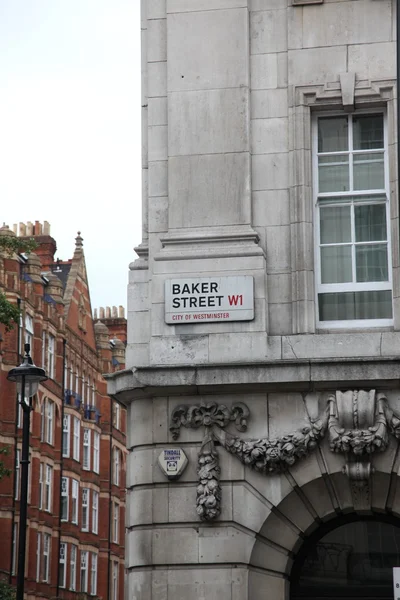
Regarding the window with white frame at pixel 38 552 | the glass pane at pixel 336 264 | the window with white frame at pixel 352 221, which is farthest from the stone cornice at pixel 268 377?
the window with white frame at pixel 38 552

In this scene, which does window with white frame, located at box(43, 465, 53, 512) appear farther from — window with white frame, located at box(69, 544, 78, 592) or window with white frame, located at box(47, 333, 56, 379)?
window with white frame, located at box(69, 544, 78, 592)

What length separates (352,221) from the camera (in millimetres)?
16594

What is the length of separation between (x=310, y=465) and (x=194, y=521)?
1518 millimetres

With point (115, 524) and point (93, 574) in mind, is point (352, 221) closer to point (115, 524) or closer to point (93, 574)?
point (93, 574)

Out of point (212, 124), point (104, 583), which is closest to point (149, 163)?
point (212, 124)

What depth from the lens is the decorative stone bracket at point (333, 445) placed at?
49.9 ft

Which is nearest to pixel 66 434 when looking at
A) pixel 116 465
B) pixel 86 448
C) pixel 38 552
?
pixel 86 448

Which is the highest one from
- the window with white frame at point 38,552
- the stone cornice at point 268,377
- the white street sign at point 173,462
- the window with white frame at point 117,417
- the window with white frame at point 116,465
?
the window with white frame at point 117,417

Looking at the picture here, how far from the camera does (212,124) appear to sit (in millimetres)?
16672

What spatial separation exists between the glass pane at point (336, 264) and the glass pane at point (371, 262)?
0.41 feet

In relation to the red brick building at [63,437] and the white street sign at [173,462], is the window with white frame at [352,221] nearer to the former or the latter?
the white street sign at [173,462]

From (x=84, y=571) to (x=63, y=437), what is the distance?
8.21 metres

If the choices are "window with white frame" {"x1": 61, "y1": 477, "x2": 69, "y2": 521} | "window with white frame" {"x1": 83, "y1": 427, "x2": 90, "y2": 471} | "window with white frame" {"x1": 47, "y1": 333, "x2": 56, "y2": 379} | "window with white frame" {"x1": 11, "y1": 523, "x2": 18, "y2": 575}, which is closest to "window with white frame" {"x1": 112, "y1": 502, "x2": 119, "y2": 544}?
"window with white frame" {"x1": 83, "y1": 427, "x2": 90, "y2": 471}

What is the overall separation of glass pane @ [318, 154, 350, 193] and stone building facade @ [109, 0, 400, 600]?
29 millimetres
